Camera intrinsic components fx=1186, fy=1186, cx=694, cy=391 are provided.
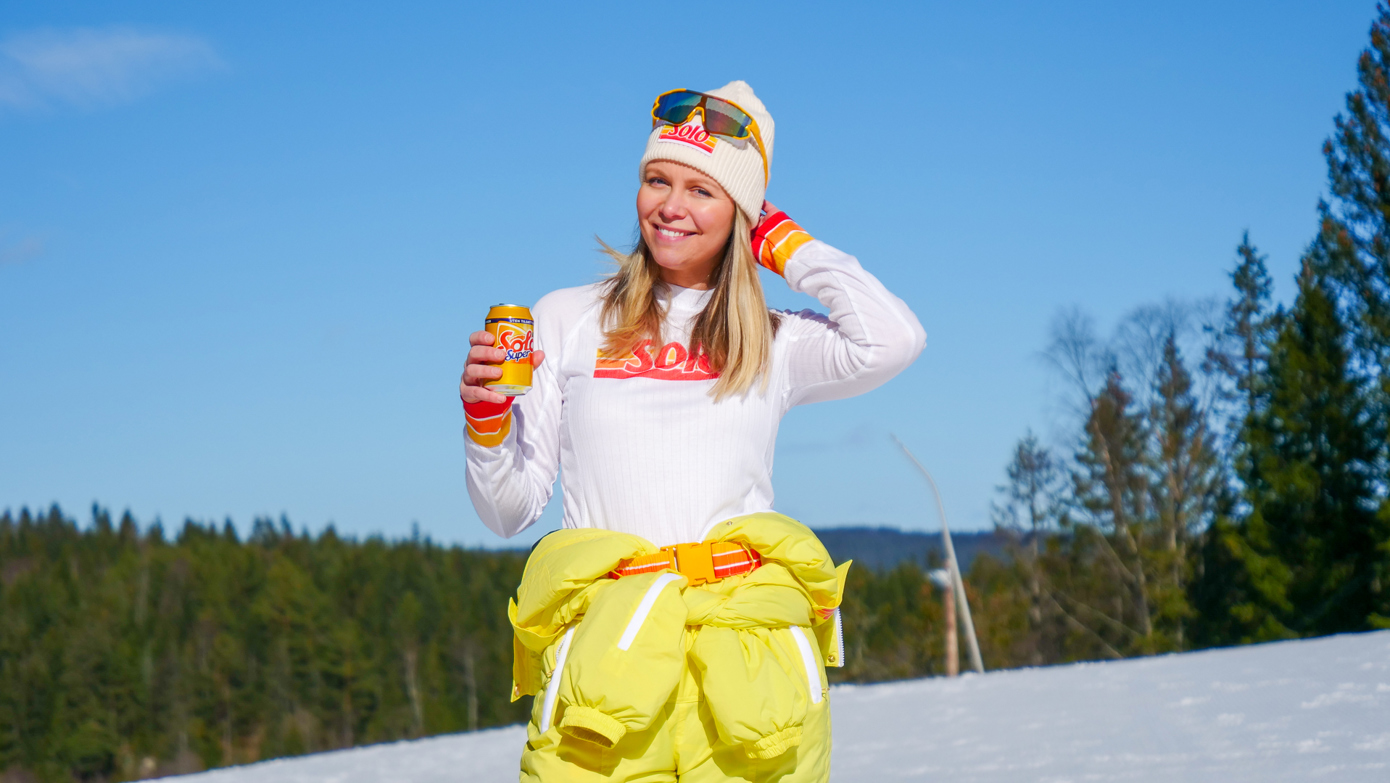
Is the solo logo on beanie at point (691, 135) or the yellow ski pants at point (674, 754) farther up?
the solo logo on beanie at point (691, 135)

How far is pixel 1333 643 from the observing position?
7340 mm

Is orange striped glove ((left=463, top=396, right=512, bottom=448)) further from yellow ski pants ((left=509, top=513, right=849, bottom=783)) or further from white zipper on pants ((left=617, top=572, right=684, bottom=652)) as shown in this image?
white zipper on pants ((left=617, top=572, right=684, bottom=652))

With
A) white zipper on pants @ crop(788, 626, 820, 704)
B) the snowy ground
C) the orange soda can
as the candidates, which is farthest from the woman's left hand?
the snowy ground

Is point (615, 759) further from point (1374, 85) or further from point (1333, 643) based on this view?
point (1374, 85)

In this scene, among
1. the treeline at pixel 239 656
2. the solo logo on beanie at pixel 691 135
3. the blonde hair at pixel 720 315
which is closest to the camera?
the blonde hair at pixel 720 315

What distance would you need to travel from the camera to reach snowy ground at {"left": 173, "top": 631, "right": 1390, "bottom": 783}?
4.82 meters

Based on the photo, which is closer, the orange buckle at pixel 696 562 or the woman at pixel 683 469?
the woman at pixel 683 469

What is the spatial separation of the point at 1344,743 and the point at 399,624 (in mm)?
62209

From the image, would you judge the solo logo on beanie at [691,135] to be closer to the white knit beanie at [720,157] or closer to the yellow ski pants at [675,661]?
the white knit beanie at [720,157]

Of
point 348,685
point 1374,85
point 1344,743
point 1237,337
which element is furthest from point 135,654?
point 1344,743

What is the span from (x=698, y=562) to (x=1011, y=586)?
118 feet

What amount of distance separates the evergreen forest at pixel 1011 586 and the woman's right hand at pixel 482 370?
1891 cm

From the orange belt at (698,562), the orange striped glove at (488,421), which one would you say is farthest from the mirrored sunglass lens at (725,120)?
the orange belt at (698,562)

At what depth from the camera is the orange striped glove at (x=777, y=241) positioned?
7.06 ft
